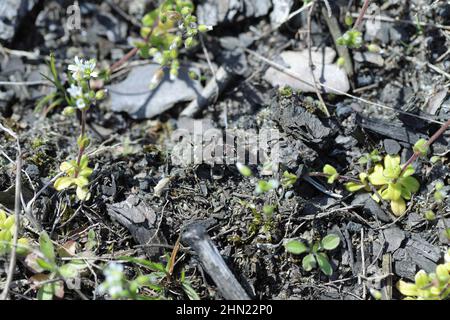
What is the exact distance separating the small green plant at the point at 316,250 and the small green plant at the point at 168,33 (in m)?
1.54

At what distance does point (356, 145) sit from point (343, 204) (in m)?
0.45

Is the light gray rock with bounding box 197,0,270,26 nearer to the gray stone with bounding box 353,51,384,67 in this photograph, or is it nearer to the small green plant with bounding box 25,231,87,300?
the gray stone with bounding box 353,51,384,67

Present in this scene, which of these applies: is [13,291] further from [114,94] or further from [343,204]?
[343,204]

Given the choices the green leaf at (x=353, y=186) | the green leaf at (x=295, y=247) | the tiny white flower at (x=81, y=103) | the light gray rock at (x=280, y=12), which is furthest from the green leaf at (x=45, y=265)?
the light gray rock at (x=280, y=12)

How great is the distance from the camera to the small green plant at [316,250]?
2846 mm

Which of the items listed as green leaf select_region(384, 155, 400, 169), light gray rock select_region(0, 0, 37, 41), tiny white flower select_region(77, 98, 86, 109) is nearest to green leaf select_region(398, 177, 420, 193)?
green leaf select_region(384, 155, 400, 169)

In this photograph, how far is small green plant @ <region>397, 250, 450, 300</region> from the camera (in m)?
2.68

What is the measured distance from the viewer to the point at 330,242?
9.59 ft

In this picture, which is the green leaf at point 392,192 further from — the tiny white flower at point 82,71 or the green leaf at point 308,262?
the tiny white flower at point 82,71

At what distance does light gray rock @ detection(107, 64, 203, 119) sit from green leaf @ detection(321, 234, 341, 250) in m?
1.54

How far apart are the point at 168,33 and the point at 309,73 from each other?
115 cm

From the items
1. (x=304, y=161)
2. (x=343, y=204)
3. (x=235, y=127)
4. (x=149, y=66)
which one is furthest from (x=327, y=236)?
(x=149, y=66)
